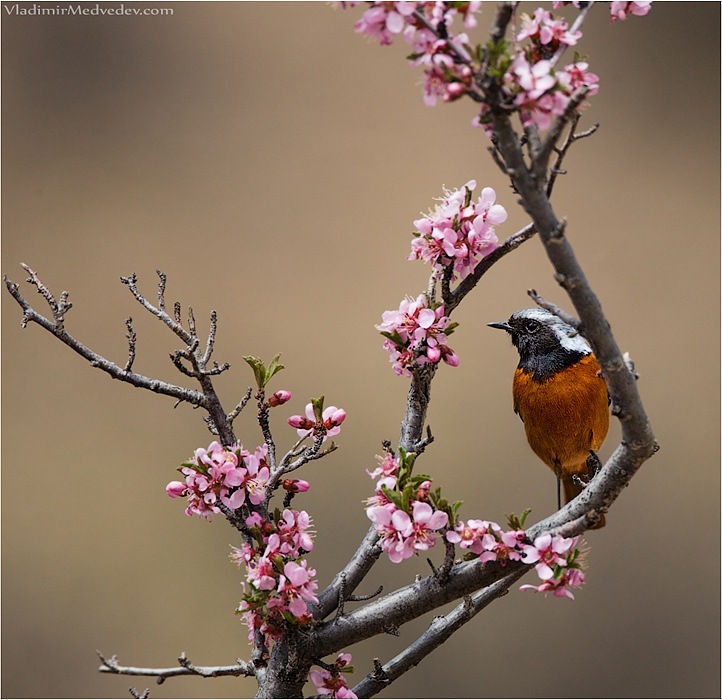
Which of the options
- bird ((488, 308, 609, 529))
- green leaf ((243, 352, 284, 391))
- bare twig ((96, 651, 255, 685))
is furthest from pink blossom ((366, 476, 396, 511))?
bird ((488, 308, 609, 529))

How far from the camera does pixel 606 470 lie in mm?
873

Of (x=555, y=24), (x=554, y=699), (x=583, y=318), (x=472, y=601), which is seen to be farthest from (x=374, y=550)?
(x=554, y=699)

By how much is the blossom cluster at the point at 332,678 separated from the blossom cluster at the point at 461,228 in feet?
1.90

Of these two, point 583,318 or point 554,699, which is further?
point 554,699

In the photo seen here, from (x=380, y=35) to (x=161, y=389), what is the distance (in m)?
0.53

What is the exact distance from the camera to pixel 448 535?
872 millimetres

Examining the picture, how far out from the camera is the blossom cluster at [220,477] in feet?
3.01

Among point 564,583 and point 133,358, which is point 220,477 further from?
point 564,583

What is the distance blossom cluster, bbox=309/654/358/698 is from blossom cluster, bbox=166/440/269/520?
273 mm

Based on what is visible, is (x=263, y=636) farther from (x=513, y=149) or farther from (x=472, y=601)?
(x=513, y=149)

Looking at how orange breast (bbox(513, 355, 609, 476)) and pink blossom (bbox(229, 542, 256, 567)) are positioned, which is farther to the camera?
orange breast (bbox(513, 355, 609, 476))

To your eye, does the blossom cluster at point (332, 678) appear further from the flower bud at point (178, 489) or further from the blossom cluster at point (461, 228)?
the blossom cluster at point (461, 228)

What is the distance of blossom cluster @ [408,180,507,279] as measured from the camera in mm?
976

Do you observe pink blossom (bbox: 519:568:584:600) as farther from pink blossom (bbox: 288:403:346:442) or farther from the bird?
the bird
